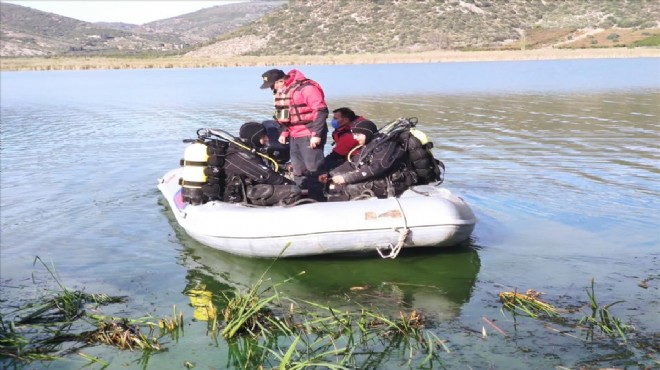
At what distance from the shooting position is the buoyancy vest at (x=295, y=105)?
7785mm

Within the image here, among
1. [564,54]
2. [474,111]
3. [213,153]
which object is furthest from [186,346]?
[564,54]

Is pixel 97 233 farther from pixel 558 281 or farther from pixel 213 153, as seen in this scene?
pixel 558 281

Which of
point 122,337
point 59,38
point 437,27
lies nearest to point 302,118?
point 122,337

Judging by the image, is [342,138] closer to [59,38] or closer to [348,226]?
[348,226]

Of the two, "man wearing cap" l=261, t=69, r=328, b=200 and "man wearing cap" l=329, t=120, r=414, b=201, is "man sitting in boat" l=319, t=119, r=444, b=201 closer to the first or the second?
"man wearing cap" l=329, t=120, r=414, b=201

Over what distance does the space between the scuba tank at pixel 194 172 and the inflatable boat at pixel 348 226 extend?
0.49 m

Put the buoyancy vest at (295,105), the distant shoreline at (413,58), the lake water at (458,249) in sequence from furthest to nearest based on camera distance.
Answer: the distant shoreline at (413,58), the buoyancy vest at (295,105), the lake water at (458,249)

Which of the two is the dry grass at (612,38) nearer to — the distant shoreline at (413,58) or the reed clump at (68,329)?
the distant shoreline at (413,58)

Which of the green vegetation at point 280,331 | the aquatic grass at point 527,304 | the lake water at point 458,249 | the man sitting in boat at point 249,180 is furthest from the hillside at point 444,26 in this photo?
the green vegetation at point 280,331

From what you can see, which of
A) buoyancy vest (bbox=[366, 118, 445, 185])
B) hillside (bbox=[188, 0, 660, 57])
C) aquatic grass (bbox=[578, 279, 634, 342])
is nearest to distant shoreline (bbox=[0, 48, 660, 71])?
hillside (bbox=[188, 0, 660, 57])

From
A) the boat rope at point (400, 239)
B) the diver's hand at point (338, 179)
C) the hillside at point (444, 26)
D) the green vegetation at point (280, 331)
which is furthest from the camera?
the hillside at point (444, 26)

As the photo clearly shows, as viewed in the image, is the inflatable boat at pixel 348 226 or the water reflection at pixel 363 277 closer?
the water reflection at pixel 363 277

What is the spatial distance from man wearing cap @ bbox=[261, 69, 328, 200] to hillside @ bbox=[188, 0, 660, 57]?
152ft

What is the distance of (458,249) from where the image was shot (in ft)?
23.2
